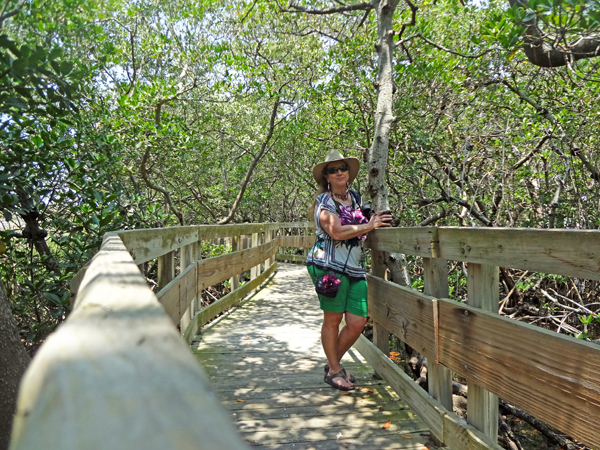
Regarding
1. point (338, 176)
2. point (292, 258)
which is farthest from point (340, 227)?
point (292, 258)

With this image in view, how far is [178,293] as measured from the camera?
301 centimetres

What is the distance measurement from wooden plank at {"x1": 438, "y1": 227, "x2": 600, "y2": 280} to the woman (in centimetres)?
97

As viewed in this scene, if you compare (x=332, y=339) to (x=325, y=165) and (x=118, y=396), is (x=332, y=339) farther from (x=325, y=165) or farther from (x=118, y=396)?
(x=118, y=396)

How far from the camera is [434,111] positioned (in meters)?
6.86

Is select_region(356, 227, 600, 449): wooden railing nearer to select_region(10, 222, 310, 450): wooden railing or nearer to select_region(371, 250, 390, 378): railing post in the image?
select_region(371, 250, 390, 378): railing post

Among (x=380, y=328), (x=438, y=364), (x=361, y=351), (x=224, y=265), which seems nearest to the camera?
(x=438, y=364)

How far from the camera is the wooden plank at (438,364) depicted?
96.7 inches

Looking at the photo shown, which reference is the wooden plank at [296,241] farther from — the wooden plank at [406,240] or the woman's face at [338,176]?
the woman's face at [338,176]

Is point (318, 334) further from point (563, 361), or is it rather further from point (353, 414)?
point (563, 361)

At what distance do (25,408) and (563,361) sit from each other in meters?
1.70

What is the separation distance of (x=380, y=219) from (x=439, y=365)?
111cm

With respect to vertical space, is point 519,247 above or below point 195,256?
above

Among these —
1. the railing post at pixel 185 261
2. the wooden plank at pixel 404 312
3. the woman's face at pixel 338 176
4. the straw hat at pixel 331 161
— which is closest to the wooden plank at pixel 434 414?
the wooden plank at pixel 404 312

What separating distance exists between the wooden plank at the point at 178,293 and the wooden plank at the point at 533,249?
5.32 feet
